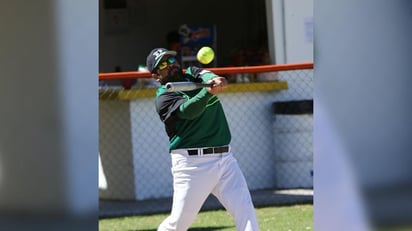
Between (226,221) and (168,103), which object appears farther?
(226,221)

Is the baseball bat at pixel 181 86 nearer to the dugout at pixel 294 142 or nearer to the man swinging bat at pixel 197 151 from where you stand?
the man swinging bat at pixel 197 151

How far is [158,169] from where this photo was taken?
11289 millimetres

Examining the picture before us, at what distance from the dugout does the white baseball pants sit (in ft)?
15.3

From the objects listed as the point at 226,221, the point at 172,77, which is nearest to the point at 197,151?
the point at 172,77

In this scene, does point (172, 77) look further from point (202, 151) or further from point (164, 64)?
point (202, 151)

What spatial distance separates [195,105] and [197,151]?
0.39 metres

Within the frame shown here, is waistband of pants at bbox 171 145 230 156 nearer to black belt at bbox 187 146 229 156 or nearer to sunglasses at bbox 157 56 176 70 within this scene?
black belt at bbox 187 146 229 156

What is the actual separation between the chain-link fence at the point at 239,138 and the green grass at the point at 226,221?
3.14 ft

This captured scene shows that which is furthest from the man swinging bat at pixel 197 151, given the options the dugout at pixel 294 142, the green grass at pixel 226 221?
the dugout at pixel 294 142

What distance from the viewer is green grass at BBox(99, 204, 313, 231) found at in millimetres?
8930

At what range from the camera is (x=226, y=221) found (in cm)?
937
